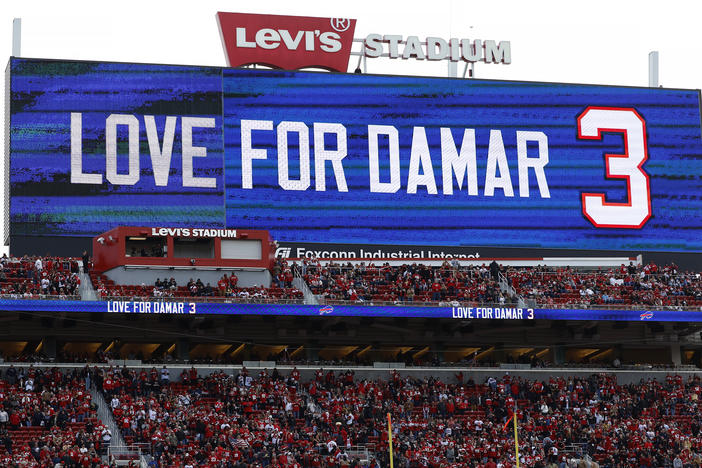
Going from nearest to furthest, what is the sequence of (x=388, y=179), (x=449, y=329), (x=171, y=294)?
(x=171, y=294), (x=449, y=329), (x=388, y=179)

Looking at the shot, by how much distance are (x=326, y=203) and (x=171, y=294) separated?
30.7ft

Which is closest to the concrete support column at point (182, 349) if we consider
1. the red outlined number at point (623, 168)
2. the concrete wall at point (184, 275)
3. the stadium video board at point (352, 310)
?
the concrete wall at point (184, 275)

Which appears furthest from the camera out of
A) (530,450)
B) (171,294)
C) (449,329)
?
(449,329)

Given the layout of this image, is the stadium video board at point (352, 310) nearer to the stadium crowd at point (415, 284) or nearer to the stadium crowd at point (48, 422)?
the stadium crowd at point (415, 284)

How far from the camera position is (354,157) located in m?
55.0

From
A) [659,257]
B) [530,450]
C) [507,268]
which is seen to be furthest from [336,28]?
[530,450]

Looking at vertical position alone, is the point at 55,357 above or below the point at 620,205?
below

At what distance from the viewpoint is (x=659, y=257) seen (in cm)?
5703

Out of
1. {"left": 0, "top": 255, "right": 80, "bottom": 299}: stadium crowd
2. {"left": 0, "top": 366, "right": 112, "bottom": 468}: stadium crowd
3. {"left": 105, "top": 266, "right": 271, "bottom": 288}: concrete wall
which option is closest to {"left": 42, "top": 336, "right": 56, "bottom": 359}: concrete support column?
{"left": 0, "top": 255, "right": 80, "bottom": 299}: stadium crowd

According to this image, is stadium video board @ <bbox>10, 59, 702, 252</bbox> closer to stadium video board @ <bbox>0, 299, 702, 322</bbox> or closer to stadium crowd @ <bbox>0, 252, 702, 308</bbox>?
stadium crowd @ <bbox>0, 252, 702, 308</bbox>

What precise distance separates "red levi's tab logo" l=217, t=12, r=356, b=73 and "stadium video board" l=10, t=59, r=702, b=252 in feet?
2.45

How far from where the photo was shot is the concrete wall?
47.8 m

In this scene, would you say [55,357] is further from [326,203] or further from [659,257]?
[659,257]

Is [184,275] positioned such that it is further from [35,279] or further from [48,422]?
[48,422]
